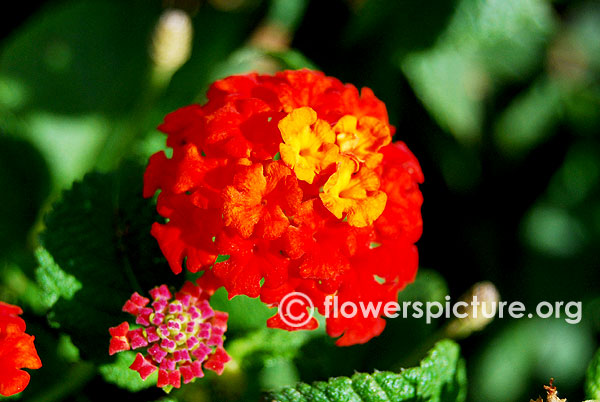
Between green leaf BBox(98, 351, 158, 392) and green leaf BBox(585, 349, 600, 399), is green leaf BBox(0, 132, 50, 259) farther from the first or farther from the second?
green leaf BBox(585, 349, 600, 399)

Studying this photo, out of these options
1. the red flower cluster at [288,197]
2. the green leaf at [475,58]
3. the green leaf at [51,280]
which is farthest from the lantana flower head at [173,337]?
the green leaf at [475,58]

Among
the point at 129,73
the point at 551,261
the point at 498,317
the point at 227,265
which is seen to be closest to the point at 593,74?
the point at 551,261

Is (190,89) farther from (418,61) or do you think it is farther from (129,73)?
(418,61)

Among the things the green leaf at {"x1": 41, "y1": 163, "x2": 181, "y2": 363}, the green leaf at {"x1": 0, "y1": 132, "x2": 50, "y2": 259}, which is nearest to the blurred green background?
the green leaf at {"x1": 0, "y1": 132, "x2": 50, "y2": 259}

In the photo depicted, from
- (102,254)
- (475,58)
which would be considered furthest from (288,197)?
(475,58)

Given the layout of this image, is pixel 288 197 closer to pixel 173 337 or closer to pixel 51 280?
pixel 173 337
